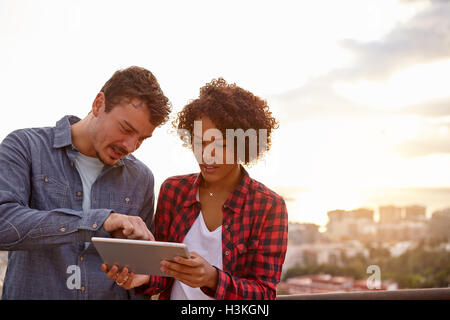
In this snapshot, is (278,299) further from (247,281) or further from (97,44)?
(97,44)

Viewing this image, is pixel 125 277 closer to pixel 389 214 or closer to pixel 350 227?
pixel 350 227

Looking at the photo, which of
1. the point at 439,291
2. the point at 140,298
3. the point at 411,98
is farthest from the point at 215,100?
the point at 411,98

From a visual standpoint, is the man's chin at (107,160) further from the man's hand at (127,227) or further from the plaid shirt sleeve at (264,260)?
the plaid shirt sleeve at (264,260)

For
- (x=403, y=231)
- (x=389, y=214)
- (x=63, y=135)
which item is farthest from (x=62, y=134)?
(x=403, y=231)

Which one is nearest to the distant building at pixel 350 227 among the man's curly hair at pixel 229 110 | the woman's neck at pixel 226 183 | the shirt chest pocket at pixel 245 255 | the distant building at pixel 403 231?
the distant building at pixel 403 231

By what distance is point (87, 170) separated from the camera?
170 centimetres

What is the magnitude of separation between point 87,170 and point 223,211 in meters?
0.59

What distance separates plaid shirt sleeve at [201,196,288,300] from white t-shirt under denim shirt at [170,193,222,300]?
8 centimetres

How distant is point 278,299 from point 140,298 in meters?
0.57

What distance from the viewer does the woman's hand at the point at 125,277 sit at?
1.38m

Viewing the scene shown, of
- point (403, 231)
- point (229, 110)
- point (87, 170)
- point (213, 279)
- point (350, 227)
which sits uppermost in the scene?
point (229, 110)

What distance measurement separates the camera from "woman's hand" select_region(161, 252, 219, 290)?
4.31 feet

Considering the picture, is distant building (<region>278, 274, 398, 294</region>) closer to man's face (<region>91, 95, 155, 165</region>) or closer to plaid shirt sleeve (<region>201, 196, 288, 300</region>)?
plaid shirt sleeve (<region>201, 196, 288, 300</region>)

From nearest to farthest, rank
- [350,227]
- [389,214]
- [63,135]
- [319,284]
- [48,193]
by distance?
[48,193]
[63,135]
[319,284]
[350,227]
[389,214]
